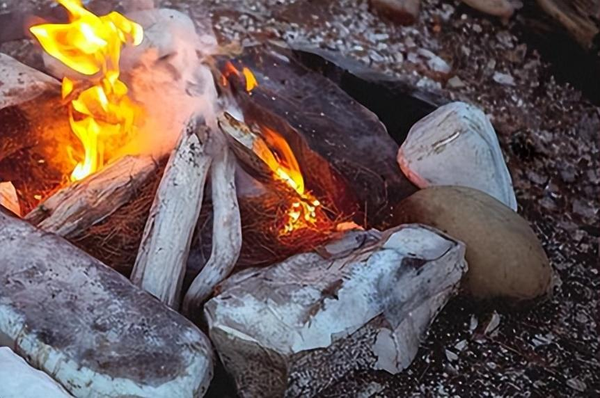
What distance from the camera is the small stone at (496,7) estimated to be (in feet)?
12.1

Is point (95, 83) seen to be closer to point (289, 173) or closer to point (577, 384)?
point (289, 173)

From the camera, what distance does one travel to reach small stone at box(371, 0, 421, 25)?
377 centimetres

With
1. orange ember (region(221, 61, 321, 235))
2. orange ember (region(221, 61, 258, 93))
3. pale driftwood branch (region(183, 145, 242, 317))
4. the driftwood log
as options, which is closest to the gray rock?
orange ember (region(221, 61, 321, 235))

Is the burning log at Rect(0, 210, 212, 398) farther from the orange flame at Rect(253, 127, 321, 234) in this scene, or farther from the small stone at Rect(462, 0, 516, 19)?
the small stone at Rect(462, 0, 516, 19)

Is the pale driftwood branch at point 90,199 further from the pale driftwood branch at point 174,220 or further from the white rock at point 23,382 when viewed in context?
the white rock at point 23,382

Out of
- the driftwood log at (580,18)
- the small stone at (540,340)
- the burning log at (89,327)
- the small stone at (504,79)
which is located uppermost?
the driftwood log at (580,18)

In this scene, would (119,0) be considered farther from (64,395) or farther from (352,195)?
(64,395)

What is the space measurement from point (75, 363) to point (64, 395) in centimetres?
13

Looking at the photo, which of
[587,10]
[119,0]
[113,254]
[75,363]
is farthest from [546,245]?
[119,0]

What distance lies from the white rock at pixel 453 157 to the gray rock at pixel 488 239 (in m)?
0.13

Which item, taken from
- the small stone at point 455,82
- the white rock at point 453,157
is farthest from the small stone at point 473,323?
the small stone at point 455,82

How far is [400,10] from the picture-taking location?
377cm

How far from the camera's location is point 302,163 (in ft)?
8.90

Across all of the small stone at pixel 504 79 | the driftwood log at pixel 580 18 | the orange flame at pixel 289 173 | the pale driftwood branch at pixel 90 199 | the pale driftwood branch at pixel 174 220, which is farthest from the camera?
the small stone at pixel 504 79
